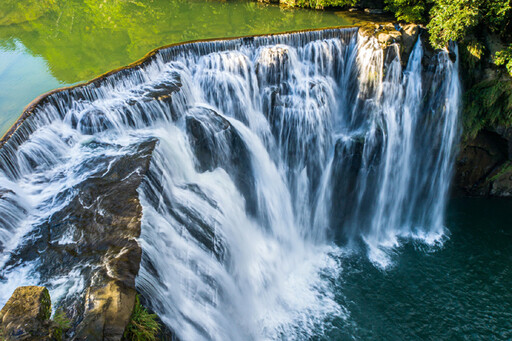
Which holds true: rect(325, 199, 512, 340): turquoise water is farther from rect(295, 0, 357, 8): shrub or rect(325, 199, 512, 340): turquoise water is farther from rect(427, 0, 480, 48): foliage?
rect(295, 0, 357, 8): shrub

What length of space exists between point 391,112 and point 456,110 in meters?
2.78

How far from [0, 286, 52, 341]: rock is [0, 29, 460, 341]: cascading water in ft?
4.37

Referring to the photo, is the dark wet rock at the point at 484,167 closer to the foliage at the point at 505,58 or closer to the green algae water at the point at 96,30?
the foliage at the point at 505,58

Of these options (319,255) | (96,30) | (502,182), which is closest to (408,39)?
(502,182)

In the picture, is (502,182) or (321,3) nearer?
(502,182)

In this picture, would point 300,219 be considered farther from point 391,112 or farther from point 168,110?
point 168,110

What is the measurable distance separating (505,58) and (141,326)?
14.0m

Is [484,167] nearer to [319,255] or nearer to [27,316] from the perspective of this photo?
[319,255]

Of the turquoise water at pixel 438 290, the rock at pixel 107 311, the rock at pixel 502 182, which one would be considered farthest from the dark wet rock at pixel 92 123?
the rock at pixel 502 182

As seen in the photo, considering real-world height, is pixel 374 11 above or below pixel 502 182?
above

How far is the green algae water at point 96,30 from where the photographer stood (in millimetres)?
12508

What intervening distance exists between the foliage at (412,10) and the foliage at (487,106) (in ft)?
15.9

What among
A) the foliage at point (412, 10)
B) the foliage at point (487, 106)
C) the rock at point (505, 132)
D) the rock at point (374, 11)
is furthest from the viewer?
the rock at point (374, 11)

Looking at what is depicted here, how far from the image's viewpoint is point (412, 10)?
1503 centimetres
